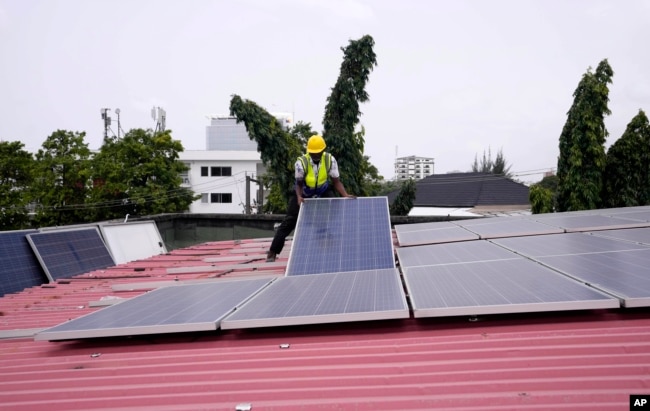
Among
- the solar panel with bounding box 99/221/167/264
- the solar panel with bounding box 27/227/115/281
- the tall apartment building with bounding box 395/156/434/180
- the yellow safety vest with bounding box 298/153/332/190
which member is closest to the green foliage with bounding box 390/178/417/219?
the solar panel with bounding box 99/221/167/264

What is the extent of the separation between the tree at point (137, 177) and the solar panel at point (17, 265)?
3090 centimetres

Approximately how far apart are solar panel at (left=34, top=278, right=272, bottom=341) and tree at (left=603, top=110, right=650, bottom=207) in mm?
16734

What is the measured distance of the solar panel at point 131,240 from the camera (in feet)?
39.0

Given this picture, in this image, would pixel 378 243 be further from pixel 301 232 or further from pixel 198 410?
pixel 198 410

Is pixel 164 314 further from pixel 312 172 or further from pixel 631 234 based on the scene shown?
pixel 631 234

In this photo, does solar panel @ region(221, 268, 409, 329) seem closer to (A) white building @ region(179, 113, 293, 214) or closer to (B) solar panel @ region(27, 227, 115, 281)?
(B) solar panel @ region(27, 227, 115, 281)

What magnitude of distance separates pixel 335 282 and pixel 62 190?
39.9m

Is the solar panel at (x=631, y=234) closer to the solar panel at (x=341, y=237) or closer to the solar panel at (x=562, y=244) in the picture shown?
the solar panel at (x=562, y=244)

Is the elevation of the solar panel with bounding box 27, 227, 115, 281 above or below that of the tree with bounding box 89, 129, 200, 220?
below

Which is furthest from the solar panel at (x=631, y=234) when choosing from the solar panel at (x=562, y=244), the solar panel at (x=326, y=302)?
the solar panel at (x=326, y=302)

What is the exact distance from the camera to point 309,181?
6.99m

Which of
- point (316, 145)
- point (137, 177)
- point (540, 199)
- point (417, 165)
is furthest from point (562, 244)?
point (417, 165)

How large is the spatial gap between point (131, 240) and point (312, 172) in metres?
7.92

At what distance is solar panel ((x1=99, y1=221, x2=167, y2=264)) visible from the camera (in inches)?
468
